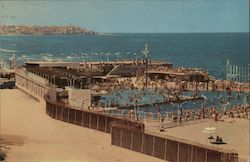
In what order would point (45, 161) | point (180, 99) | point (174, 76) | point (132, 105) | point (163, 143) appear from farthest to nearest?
point (174, 76)
point (180, 99)
point (132, 105)
point (163, 143)
point (45, 161)

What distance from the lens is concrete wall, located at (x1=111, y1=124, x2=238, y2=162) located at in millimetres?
18734

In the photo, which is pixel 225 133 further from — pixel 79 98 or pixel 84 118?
pixel 79 98

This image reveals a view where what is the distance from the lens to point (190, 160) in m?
19.4

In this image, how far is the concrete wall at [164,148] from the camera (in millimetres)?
18734

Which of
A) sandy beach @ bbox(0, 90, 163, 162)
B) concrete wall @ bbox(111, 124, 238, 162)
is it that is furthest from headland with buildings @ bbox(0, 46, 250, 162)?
sandy beach @ bbox(0, 90, 163, 162)

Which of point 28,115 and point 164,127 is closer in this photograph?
point 164,127

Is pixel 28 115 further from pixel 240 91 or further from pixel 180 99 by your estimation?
pixel 240 91

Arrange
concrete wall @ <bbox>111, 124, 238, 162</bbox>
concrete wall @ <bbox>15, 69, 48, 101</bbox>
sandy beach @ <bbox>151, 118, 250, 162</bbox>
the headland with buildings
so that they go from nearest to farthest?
concrete wall @ <bbox>111, 124, 238, 162</bbox>, the headland with buildings, sandy beach @ <bbox>151, 118, 250, 162</bbox>, concrete wall @ <bbox>15, 69, 48, 101</bbox>

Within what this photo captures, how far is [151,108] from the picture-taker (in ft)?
111

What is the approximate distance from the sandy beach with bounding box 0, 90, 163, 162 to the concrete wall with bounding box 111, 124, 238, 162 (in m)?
0.34

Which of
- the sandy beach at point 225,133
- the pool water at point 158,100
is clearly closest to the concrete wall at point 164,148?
the sandy beach at point 225,133

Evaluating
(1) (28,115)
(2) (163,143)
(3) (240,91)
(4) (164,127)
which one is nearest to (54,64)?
(3) (240,91)

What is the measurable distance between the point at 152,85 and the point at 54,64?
11.0 meters

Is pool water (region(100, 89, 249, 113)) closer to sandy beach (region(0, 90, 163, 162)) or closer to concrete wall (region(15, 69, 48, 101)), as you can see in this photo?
concrete wall (region(15, 69, 48, 101))
